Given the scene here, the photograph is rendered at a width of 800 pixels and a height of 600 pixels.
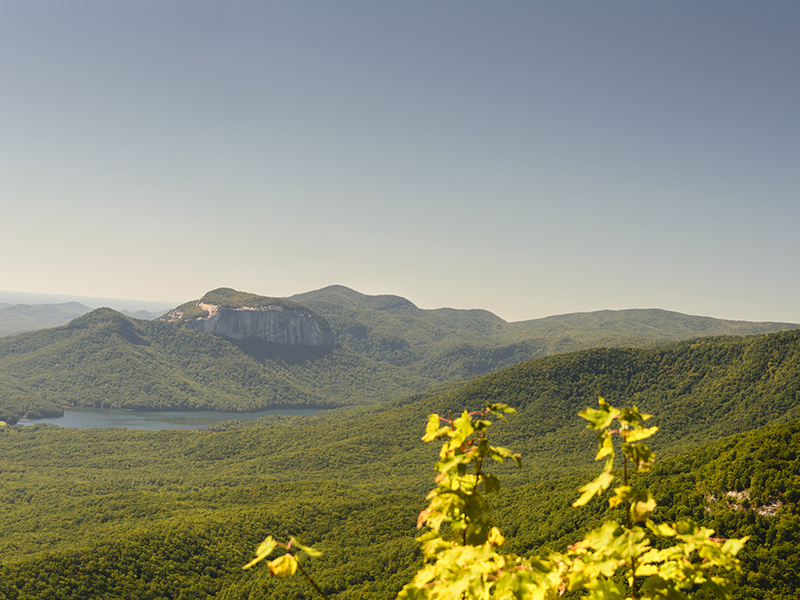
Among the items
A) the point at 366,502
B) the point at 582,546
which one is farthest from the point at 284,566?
the point at 366,502

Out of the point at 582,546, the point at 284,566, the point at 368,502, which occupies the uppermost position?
the point at 582,546

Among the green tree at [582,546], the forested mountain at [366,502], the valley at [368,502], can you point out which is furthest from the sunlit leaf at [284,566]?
the forested mountain at [366,502]

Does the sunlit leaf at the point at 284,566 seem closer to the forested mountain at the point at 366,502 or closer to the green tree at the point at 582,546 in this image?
the green tree at the point at 582,546

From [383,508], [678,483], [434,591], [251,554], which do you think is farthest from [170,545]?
[434,591]

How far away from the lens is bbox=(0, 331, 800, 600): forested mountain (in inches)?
2389

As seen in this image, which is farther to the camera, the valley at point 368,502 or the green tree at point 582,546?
the valley at point 368,502

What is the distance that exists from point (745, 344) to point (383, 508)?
163m

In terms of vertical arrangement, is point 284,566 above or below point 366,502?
above

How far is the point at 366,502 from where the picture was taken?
385 ft

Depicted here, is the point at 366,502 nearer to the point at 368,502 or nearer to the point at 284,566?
the point at 368,502

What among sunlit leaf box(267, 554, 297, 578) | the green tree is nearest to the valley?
the green tree

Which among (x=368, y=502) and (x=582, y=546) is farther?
(x=368, y=502)

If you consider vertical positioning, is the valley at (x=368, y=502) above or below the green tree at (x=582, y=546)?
below

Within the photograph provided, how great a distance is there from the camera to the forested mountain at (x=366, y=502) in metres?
60.7
